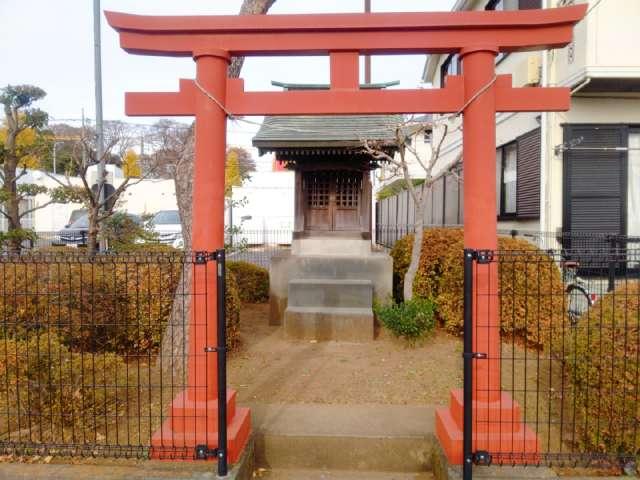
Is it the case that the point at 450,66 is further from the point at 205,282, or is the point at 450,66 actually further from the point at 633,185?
the point at 205,282

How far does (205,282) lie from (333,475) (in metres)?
1.84

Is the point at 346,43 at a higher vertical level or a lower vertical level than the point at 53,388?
higher

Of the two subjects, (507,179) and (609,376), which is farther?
(507,179)

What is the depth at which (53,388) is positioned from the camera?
3.71m

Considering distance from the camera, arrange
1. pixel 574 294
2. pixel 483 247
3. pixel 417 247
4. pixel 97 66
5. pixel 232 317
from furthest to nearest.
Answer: pixel 97 66 < pixel 417 247 < pixel 232 317 < pixel 574 294 < pixel 483 247

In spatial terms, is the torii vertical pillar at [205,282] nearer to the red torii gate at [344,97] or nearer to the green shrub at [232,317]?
the red torii gate at [344,97]

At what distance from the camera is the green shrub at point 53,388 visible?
3.67 m

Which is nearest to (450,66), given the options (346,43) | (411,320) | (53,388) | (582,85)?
(582,85)

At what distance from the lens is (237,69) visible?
18.9ft

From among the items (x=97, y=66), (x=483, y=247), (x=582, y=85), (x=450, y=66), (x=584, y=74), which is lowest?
(x=483, y=247)

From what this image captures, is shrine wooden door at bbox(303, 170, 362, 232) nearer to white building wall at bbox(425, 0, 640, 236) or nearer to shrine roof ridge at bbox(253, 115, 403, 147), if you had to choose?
shrine roof ridge at bbox(253, 115, 403, 147)

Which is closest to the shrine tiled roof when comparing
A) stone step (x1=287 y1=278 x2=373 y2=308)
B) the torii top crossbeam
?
stone step (x1=287 y1=278 x2=373 y2=308)

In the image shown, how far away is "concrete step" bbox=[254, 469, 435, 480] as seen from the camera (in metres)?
3.55

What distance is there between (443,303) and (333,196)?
2.84m
